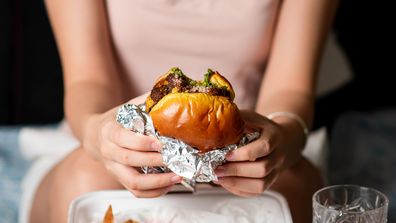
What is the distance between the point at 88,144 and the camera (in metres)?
1.00

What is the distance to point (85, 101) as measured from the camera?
110 cm

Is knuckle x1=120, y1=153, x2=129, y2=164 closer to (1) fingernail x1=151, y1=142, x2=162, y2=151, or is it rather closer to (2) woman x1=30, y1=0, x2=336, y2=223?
(1) fingernail x1=151, y1=142, x2=162, y2=151

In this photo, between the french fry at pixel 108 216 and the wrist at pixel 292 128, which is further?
A: the wrist at pixel 292 128

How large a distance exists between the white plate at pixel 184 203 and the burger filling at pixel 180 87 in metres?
0.23

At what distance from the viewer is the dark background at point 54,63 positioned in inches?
69.9

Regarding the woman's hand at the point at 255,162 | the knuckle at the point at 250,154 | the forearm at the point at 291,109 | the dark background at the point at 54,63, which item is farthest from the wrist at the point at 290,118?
the dark background at the point at 54,63

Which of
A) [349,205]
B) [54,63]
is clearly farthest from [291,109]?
[54,63]

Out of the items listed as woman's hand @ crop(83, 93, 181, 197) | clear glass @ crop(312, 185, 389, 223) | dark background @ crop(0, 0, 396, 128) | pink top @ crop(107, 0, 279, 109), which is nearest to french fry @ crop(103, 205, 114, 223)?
woman's hand @ crop(83, 93, 181, 197)

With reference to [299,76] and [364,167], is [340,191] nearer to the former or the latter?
[299,76]

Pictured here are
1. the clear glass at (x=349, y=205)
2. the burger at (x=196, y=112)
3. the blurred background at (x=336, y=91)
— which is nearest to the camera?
the burger at (x=196, y=112)

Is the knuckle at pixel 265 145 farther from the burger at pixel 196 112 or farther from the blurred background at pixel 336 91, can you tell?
the blurred background at pixel 336 91

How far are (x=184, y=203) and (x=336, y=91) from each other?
1.10 meters

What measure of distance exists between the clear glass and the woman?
0.40ft

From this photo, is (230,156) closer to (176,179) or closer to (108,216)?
(176,179)
